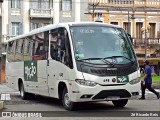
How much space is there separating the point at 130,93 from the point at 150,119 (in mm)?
2170

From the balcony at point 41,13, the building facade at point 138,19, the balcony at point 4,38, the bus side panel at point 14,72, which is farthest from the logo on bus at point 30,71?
the building facade at point 138,19

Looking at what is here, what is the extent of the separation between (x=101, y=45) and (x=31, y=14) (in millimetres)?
33820

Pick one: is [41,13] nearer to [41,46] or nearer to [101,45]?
[41,46]

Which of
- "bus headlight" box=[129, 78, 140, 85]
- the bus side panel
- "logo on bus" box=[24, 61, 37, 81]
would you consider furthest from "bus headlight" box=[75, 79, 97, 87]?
the bus side panel

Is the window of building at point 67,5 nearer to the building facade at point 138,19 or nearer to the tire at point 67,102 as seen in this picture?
the building facade at point 138,19

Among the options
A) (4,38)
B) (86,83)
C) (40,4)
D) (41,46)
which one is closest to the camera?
(86,83)

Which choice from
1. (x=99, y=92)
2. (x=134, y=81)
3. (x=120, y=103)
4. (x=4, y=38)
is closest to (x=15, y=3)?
(x=4, y=38)

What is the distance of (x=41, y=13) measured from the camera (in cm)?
4728

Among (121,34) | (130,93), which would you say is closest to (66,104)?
(130,93)

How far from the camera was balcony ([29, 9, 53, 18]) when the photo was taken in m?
46.9

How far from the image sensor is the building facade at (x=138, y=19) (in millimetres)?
49044

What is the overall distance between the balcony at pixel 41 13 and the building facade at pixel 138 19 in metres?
4.77

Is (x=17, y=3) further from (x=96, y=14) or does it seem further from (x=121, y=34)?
(x=121, y=34)

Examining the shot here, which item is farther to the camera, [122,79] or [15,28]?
[15,28]
